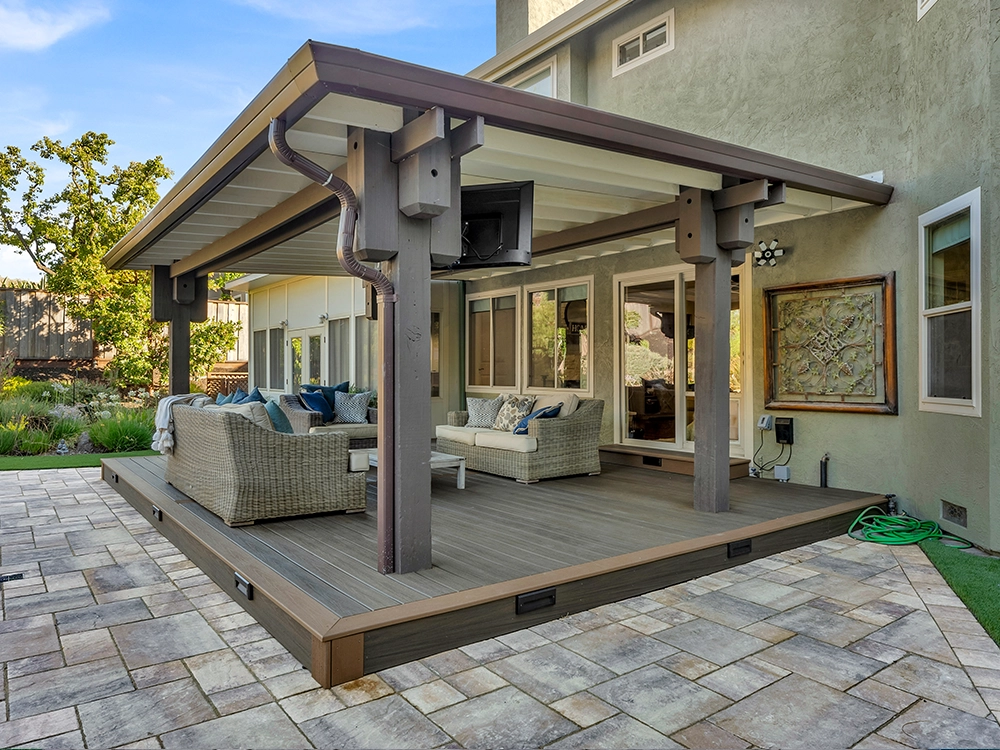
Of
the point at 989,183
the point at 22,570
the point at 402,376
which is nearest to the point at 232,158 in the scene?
the point at 402,376

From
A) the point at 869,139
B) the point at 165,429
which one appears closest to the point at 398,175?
the point at 165,429

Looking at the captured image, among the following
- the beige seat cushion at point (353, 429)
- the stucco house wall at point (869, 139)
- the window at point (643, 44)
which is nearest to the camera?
the stucco house wall at point (869, 139)

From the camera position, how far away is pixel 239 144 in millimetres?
3859

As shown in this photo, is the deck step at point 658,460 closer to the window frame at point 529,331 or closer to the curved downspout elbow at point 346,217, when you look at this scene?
the window frame at point 529,331

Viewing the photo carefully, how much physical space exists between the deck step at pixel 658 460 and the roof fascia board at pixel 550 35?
5.01 meters

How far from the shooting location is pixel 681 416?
7.34 m

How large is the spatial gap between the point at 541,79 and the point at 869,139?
15.6 feet

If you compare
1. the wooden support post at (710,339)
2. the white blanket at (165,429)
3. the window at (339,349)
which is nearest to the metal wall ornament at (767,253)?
the wooden support post at (710,339)

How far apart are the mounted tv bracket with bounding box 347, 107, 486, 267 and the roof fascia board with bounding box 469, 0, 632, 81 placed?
5.55m

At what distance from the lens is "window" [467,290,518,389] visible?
9.55m

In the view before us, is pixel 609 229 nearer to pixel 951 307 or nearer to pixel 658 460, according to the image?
pixel 658 460

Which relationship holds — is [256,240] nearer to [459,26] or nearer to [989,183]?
[989,183]

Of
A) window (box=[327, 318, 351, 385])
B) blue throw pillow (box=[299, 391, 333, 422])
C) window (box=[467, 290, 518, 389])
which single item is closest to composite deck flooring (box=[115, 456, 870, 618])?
blue throw pillow (box=[299, 391, 333, 422])

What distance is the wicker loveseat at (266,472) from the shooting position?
4.72 metres
